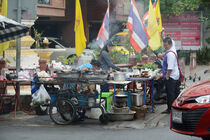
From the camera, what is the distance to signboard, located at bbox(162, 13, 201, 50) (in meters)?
32.0

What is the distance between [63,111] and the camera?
966 cm

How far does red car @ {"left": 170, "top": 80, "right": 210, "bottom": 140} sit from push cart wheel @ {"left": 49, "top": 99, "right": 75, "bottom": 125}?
10.2ft

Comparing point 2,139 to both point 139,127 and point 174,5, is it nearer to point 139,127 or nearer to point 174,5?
point 139,127

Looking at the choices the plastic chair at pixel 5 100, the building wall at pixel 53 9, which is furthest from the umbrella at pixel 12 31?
the building wall at pixel 53 9

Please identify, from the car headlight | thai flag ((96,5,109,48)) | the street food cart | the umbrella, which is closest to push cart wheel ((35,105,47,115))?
the street food cart

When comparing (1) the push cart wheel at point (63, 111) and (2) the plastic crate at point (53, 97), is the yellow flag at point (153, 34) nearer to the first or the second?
(2) the plastic crate at point (53, 97)

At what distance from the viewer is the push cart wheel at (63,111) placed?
9.54 meters

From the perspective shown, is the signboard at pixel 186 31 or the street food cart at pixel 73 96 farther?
the signboard at pixel 186 31

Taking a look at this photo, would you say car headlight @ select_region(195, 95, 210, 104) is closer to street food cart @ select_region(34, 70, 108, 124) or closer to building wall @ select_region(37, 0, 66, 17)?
street food cart @ select_region(34, 70, 108, 124)

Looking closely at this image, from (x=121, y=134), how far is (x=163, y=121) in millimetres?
1737

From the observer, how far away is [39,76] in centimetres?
1027

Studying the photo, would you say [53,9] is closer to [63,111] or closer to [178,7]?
[178,7]

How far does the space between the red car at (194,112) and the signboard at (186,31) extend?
25.5 meters

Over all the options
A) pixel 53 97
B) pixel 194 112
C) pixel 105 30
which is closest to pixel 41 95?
pixel 53 97
